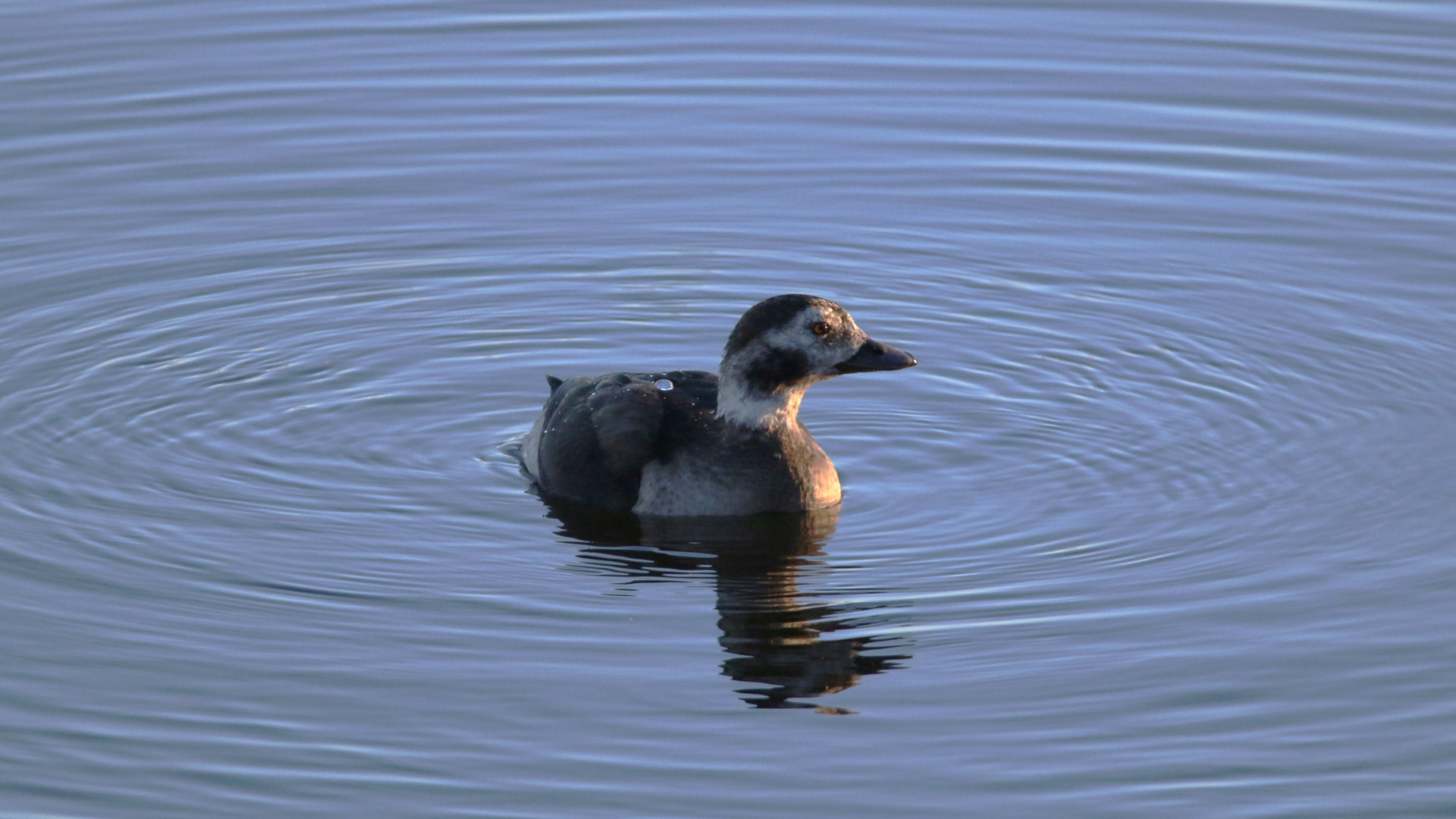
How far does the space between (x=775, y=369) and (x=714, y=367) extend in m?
2.46

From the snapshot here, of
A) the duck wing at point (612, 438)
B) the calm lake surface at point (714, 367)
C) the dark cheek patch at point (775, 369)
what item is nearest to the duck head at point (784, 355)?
the dark cheek patch at point (775, 369)

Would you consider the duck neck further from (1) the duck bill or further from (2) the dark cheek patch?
(1) the duck bill

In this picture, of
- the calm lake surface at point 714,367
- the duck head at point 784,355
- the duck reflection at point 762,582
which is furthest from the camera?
the duck head at point 784,355

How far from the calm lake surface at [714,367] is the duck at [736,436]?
22 cm

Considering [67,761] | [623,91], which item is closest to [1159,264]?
[623,91]

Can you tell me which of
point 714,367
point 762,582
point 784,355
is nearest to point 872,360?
point 784,355

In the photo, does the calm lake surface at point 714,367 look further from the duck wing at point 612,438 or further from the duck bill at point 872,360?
the duck bill at point 872,360

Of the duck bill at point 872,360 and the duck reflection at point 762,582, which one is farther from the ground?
the duck bill at point 872,360

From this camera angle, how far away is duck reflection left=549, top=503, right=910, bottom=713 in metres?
10.1

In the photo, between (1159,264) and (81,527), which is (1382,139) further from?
(81,527)

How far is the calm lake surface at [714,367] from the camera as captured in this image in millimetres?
9391

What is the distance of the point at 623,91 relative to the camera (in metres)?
20.2

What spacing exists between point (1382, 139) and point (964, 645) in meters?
9.93

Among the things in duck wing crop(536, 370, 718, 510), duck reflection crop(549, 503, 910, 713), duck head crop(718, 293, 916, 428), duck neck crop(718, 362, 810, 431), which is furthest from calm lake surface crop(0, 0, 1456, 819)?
duck head crop(718, 293, 916, 428)
